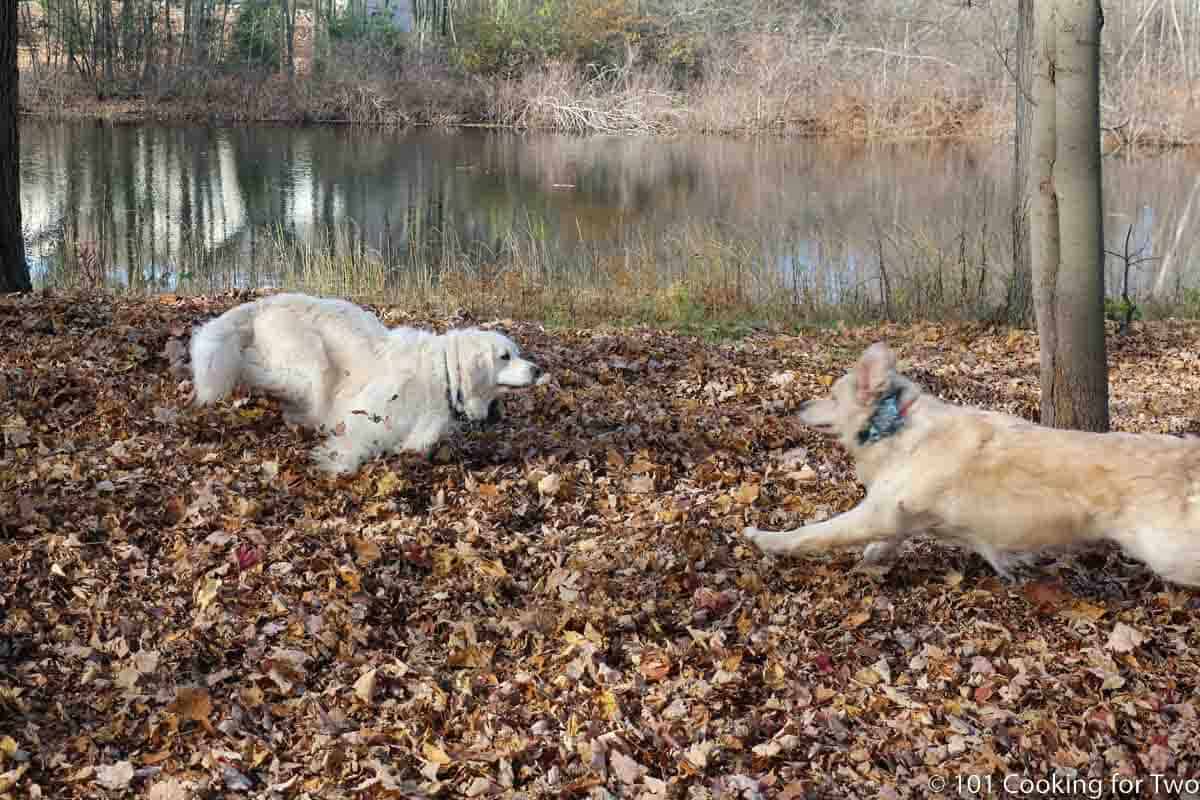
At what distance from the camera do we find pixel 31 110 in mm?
39438

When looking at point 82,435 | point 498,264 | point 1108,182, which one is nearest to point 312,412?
point 82,435

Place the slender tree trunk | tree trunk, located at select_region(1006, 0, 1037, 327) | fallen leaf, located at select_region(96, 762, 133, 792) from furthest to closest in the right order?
1. the slender tree trunk
2. tree trunk, located at select_region(1006, 0, 1037, 327)
3. fallen leaf, located at select_region(96, 762, 133, 792)

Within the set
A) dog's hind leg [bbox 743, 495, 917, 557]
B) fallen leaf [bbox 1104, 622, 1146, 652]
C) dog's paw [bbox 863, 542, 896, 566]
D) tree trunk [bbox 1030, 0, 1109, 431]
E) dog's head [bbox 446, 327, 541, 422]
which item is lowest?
fallen leaf [bbox 1104, 622, 1146, 652]

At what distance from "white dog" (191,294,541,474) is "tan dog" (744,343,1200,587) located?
1.91 meters

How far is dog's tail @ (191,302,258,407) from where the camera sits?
22.2 ft

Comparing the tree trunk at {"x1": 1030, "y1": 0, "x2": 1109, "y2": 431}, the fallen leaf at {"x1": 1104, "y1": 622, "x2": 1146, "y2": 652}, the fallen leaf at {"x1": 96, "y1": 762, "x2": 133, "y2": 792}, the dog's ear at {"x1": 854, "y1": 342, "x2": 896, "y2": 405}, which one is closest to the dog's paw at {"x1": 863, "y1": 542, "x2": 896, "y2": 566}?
the dog's ear at {"x1": 854, "y1": 342, "x2": 896, "y2": 405}

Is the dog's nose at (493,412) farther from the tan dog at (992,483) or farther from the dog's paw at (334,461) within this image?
the tan dog at (992,483)

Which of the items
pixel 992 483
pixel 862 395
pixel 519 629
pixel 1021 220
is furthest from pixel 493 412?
pixel 1021 220

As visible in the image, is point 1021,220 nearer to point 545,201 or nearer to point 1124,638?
point 1124,638

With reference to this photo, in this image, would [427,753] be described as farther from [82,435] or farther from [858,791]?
[82,435]

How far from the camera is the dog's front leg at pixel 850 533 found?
16.2 feet

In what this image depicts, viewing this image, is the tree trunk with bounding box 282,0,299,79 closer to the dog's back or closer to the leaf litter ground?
the dog's back

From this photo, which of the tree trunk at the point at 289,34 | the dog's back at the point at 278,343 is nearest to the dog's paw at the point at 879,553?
the dog's back at the point at 278,343

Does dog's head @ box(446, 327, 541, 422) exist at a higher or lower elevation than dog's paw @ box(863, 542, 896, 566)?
higher
